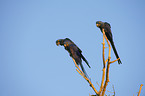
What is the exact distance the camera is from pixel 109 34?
5137 millimetres

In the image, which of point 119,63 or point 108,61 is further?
point 119,63

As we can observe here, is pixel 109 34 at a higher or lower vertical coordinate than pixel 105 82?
higher

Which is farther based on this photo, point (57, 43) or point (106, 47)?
point (57, 43)

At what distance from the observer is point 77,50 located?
5051mm

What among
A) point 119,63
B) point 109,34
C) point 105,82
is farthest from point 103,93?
point 109,34

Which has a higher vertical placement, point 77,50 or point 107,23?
point 107,23

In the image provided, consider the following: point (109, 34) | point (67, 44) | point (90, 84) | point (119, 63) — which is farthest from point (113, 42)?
point (90, 84)

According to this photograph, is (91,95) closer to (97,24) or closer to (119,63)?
(119,63)

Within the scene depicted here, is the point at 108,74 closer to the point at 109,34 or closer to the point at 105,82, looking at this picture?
the point at 105,82

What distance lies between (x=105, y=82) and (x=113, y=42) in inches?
87.5

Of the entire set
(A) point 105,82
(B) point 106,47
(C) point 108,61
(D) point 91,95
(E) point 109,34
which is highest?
(E) point 109,34

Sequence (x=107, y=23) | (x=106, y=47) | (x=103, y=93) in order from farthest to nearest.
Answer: (x=107, y=23)
(x=106, y=47)
(x=103, y=93)

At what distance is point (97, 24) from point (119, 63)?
168cm

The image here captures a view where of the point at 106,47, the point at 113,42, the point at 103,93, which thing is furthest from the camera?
the point at 113,42
